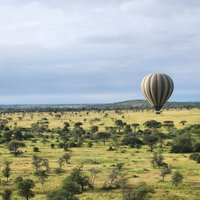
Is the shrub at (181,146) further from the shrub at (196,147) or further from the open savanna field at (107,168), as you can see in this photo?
the open savanna field at (107,168)

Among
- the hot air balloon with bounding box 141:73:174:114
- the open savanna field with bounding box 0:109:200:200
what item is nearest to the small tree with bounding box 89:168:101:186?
the open savanna field with bounding box 0:109:200:200

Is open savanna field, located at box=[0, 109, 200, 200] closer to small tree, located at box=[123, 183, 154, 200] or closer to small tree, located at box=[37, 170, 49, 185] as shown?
small tree, located at box=[37, 170, 49, 185]

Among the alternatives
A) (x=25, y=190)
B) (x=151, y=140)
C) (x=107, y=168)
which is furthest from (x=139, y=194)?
(x=151, y=140)

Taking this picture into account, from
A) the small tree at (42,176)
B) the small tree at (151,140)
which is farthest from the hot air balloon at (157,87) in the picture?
the small tree at (42,176)

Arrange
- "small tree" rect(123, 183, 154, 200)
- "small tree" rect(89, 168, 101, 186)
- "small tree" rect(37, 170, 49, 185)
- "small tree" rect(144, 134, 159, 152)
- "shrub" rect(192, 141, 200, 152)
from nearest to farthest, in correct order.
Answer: "small tree" rect(123, 183, 154, 200)
"small tree" rect(37, 170, 49, 185)
"small tree" rect(89, 168, 101, 186)
"shrub" rect(192, 141, 200, 152)
"small tree" rect(144, 134, 159, 152)

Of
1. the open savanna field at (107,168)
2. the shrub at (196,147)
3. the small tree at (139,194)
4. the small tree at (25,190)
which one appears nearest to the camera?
the small tree at (139,194)

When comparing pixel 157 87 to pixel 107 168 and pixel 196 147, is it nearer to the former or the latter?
pixel 196 147

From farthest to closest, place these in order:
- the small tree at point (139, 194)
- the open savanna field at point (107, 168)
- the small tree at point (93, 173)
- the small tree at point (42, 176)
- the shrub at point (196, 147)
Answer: the shrub at point (196, 147)
the small tree at point (93, 173)
the small tree at point (42, 176)
the open savanna field at point (107, 168)
the small tree at point (139, 194)

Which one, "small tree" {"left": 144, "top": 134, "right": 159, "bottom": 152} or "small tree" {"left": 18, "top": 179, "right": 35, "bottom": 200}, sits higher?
"small tree" {"left": 144, "top": 134, "right": 159, "bottom": 152}

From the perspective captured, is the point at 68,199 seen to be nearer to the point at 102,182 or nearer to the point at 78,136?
the point at 102,182

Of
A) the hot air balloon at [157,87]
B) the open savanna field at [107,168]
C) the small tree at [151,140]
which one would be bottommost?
the open savanna field at [107,168]
